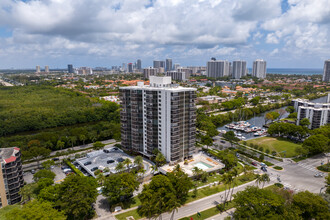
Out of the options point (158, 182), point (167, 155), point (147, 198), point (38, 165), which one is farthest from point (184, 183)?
point (38, 165)

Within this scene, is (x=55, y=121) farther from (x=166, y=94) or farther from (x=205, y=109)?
(x=205, y=109)

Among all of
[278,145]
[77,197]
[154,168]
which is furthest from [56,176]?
[278,145]

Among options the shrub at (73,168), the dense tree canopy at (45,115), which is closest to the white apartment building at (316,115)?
the dense tree canopy at (45,115)

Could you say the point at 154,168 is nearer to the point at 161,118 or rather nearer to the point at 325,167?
the point at 161,118

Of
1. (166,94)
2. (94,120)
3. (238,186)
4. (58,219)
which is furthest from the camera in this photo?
(94,120)

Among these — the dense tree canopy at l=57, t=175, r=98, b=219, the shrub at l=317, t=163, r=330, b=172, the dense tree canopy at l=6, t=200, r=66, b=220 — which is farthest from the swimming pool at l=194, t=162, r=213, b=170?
the dense tree canopy at l=6, t=200, r=66, b=220

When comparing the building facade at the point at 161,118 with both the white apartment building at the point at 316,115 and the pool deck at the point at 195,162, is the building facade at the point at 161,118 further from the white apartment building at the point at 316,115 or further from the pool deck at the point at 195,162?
the white apartment building at the point at 316,115
